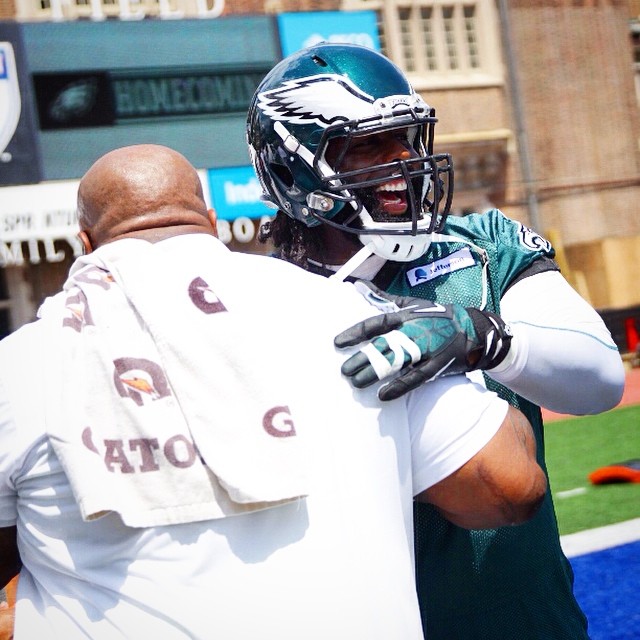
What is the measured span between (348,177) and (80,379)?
0.88 meters

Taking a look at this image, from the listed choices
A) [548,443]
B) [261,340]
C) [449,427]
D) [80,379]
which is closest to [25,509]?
[80,379]

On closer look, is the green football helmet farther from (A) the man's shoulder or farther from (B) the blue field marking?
(B) the blue field marking

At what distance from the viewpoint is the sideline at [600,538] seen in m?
5.47

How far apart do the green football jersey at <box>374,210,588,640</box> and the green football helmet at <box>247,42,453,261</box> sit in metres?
0.10

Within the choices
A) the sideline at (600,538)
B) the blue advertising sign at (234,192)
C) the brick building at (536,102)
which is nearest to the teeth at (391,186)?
the sideline at (600,538)

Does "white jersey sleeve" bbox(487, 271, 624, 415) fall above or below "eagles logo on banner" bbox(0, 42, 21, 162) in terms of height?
below

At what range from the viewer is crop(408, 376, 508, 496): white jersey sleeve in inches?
59.8

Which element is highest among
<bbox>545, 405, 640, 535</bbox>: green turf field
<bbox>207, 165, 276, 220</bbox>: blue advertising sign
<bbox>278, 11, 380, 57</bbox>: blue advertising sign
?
<bbox>278, 11, 380, 57</bbox>: blue advertising sign

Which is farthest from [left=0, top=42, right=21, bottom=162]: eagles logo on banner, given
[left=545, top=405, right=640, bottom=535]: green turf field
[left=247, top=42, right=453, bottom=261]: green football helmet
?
[left=247, top=42, right=453, bottom=261]: green football helmet

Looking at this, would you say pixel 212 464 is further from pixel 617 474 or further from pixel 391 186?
pixel 617 474

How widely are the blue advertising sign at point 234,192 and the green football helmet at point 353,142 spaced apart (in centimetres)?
1428

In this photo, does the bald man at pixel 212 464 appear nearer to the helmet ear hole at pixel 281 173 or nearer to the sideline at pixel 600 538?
the helmet ear hole at pixel 281 173

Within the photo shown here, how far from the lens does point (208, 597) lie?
140 cm

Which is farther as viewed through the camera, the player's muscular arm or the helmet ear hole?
the helmet ear hole
